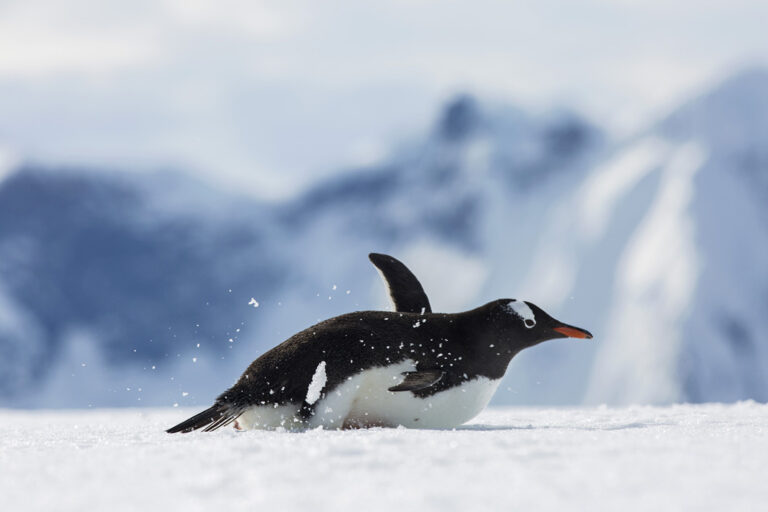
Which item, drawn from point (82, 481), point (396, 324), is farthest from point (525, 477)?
point (396, 324)

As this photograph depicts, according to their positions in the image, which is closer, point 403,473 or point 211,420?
point 403,473

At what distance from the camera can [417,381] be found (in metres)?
4.68

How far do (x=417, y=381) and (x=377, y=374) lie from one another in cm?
23

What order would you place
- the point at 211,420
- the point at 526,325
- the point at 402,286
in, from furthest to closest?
the point at 402,286, the point at 526,325, the point at 211,420

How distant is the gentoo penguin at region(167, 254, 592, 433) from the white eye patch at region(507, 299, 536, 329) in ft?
0.03

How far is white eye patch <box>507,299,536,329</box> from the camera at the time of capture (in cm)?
521

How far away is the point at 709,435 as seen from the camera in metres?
3.86

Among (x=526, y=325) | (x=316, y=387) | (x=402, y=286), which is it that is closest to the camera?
(x=316, y=387)

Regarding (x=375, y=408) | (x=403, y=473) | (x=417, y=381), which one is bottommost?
(x=403, y=473)

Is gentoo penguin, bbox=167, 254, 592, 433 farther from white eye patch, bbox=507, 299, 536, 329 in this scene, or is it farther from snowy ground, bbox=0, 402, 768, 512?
snowy ground, bbox=0, 402, 768, 512

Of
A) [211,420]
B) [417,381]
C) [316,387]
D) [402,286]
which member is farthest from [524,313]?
[211,420]

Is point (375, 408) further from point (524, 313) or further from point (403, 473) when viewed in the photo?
point (403, 473)

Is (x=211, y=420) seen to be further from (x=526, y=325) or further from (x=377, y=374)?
(x=526, y=325)

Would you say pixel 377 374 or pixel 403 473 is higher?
pixel 377 374
